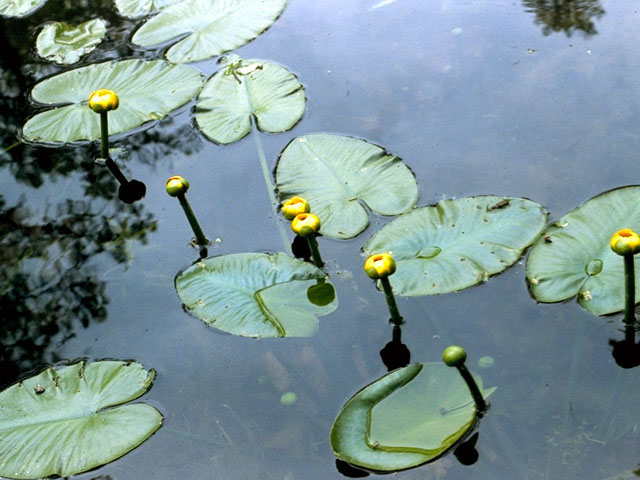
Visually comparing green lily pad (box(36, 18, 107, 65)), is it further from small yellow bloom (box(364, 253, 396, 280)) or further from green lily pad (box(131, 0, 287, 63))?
small yellow bloom (box(364, 253, 396, 280))

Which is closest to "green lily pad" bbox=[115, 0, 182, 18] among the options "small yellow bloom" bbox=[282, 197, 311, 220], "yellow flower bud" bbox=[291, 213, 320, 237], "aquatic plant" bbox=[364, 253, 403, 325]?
"small yellow bloom" bbox=[282, 197, 311, 220]

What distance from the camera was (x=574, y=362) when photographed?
5.78 feet

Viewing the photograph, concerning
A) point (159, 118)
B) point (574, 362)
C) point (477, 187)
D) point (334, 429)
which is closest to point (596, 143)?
point (477, 187)

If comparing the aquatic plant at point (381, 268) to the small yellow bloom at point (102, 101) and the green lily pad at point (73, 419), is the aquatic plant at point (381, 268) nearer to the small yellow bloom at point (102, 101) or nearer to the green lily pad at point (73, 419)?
the green lily pad at point (73, 419)

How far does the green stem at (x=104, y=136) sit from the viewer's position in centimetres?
255

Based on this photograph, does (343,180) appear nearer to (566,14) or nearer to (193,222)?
(193,222)

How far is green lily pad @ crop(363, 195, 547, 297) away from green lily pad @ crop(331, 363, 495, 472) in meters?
0.27

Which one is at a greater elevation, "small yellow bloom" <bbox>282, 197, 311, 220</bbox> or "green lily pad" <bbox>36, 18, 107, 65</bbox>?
"green lily pad" <bbox>36, 18, 107, 65</bbox>

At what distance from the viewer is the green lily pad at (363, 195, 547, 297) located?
1.94 metres

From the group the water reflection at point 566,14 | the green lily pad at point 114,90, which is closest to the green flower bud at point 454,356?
the green lily pad at point 114,90

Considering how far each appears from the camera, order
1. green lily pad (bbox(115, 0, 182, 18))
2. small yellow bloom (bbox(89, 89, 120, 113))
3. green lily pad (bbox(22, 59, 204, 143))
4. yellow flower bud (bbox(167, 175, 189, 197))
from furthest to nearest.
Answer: green lily pad (bbox(115, 0, 182, 18)), green lily pad (bbox(22, 59, 204, 143)), small yellow bloom (bbox(89, 89, 120, 113)), yellow flower bud (bbox(167, 175, 189, 197))

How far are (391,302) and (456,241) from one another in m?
0.32

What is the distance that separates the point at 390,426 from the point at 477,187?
0.92 metres

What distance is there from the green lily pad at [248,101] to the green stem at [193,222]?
0.50 meters
